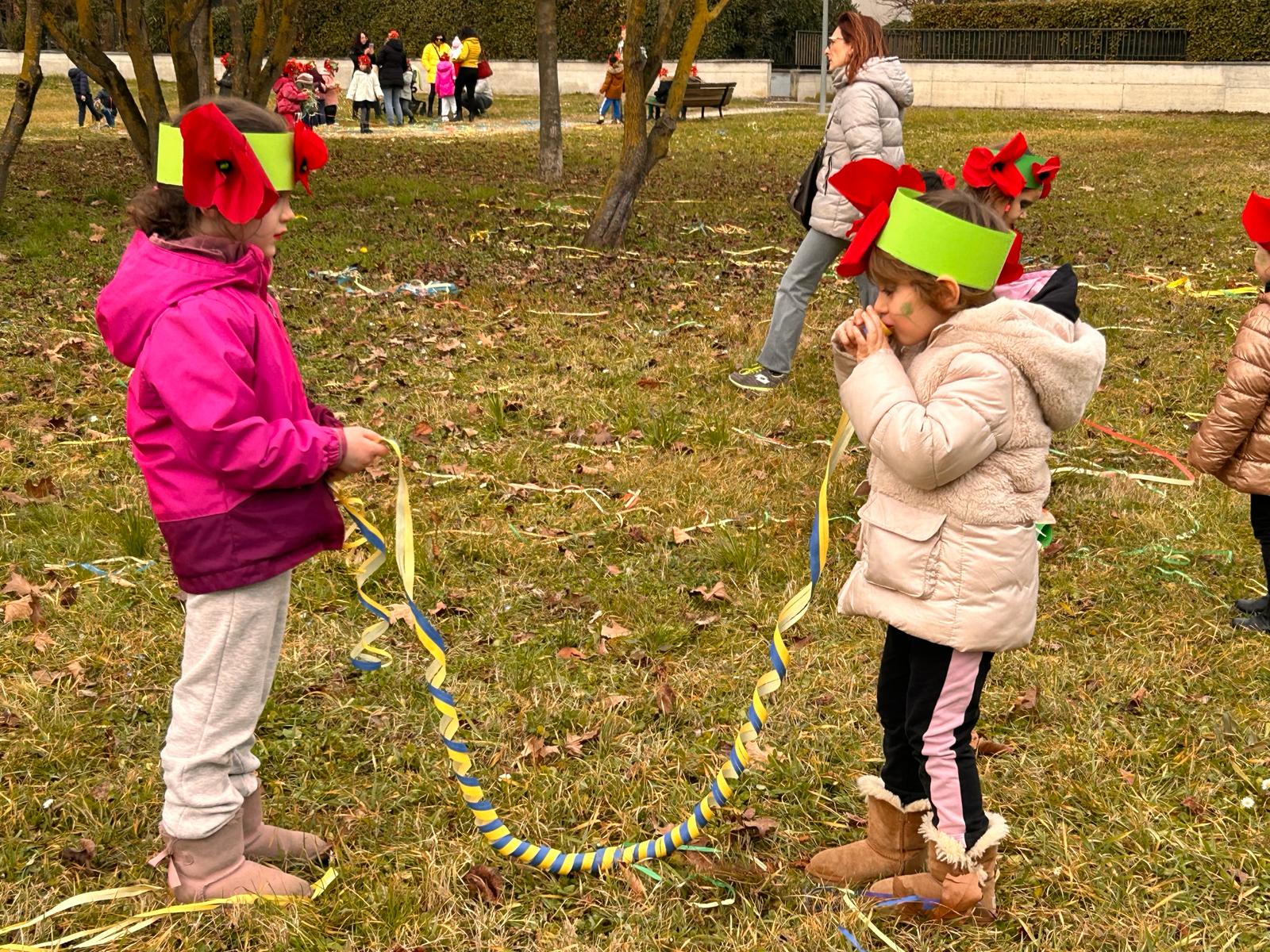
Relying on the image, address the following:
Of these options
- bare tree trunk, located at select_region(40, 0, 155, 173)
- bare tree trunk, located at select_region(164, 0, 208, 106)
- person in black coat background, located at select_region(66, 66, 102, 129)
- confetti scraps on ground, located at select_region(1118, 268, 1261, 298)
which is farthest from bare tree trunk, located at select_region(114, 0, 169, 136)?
person in black coat background, located at select_region(66, 66, 102, 129)

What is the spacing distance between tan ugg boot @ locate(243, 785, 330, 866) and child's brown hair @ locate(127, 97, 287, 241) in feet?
4.76

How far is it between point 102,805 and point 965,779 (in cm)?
241

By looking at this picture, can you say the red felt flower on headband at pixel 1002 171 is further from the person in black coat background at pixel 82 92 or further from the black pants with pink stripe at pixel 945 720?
the person in black coat background at pixel 82 92

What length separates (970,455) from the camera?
266cm

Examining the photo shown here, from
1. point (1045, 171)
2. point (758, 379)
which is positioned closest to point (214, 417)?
point (1045, 171)

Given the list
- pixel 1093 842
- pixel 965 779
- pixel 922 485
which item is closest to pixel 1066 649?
pixel 1093 842

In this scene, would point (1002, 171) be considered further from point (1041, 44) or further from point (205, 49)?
point (1041, 44)

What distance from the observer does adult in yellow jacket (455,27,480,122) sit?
27.5 m

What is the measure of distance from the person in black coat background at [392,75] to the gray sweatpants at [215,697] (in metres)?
24.6

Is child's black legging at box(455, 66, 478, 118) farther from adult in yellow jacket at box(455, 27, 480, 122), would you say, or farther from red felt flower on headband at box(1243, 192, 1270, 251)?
red felt flower on headband at box(1243, 192, 1270, 251)

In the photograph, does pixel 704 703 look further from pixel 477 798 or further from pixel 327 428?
pixel 327 428

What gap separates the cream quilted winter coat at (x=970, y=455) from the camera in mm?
2664

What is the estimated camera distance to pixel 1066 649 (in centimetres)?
450

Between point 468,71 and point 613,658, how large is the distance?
26.0 metres
